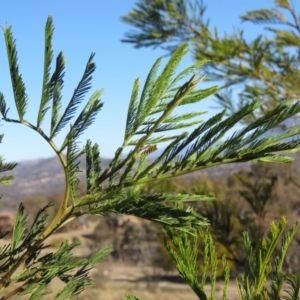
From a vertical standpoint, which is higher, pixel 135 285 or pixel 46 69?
pixel 46 69

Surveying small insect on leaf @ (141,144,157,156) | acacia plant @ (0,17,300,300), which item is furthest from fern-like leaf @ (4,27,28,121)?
small insect on leaf @ (141,144,157,156)

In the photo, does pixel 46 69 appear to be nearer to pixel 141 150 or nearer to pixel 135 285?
pixel 141 150

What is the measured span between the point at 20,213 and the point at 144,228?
56.4 ft

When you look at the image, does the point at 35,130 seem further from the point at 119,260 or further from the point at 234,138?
the point at 119,260

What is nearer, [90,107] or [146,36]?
[90,107]

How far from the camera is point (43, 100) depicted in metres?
0.52

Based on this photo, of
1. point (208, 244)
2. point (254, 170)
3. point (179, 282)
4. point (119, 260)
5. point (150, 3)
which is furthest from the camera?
point (119, 260)

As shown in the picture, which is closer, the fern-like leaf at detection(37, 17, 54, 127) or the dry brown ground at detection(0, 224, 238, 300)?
the fern-like leaf at detection(37, 17, 54, 127)

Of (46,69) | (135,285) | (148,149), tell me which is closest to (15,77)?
(46,69)

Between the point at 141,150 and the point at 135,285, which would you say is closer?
the point at 141,150

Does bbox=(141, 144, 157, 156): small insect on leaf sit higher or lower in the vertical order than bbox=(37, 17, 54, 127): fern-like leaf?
lower

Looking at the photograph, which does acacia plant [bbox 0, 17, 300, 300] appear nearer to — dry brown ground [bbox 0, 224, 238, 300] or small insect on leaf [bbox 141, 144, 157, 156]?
small insect on leaf [bbox 141, 144, 157, 156]

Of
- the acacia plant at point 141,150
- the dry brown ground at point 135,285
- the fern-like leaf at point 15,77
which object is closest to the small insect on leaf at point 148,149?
the acacia plant at point 141,150

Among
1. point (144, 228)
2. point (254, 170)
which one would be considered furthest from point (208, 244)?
point (144, 228)
